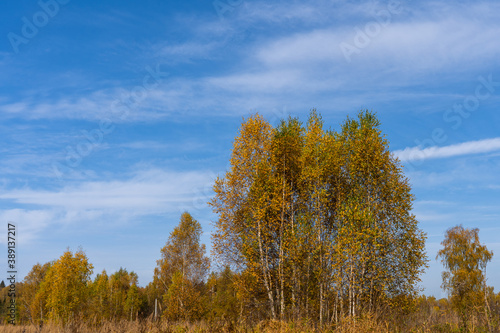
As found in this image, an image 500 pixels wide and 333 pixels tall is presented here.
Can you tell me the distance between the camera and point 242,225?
27.6m

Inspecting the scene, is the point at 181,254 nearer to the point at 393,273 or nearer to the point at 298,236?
the point at 298,236

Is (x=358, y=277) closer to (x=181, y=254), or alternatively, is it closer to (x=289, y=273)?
(x=289, y=273)

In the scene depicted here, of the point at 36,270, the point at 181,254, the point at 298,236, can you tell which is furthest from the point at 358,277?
the point at 36,270

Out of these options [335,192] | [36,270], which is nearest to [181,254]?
[335,192]

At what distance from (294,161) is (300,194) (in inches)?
103

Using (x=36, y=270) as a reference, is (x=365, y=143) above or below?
above

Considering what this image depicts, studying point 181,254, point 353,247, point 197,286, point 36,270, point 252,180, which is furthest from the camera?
point 36,270

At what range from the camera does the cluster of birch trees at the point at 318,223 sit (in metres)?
24.8

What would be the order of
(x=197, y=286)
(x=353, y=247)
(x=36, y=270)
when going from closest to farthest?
1. (x=353, y=247)
2. (x=197, y=286)
3. (x=36, y=270)

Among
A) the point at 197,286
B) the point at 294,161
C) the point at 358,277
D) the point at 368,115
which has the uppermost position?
the point at 368,115

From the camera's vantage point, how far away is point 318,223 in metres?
26.3

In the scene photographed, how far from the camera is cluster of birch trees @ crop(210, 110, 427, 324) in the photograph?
24.8 metres

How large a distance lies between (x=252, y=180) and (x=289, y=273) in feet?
22.8

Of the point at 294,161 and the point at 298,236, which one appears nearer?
the point at 298,236
